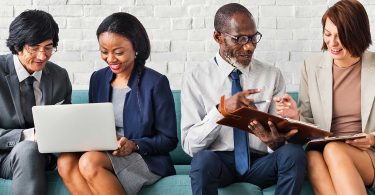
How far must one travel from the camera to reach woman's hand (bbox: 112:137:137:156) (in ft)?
9.45

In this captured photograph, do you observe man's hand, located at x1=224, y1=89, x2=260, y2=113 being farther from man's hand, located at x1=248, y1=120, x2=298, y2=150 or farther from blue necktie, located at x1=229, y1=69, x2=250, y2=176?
blue necktie, located at x1=229, y1=69, x2=250, y2=176

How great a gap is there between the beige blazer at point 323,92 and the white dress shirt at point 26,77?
1112 millimetres

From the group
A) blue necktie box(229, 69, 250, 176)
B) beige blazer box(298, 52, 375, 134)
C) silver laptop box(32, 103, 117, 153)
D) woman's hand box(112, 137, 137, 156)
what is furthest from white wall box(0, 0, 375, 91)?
silver laptop box(32, 103, 117, 153)

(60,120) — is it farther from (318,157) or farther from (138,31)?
(318,157)

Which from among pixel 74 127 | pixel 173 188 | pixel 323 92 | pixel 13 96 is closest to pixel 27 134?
pixel 13 96

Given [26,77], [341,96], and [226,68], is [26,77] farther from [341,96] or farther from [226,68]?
[341,96]

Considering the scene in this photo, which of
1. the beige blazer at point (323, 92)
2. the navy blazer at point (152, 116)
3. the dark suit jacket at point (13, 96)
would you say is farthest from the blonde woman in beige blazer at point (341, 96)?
the dark suit jacket at point (13, 96)

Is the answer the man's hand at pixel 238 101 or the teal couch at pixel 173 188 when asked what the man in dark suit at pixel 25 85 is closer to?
the teal couch at pixel 173 188

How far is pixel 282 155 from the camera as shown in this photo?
282cm

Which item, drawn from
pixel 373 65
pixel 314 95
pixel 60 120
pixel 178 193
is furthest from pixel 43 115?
pixel 373 65

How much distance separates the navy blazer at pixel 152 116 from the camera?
306cm

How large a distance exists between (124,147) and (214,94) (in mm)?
449

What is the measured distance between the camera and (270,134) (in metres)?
2.84

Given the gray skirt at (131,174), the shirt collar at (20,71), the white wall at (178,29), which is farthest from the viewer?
the white wall at (178,29)
